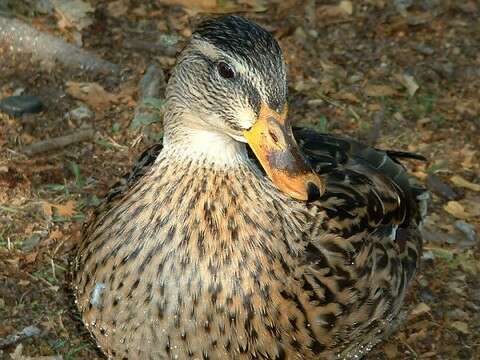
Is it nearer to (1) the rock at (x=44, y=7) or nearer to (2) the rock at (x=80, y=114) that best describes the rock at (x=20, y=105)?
(2) the rock at (x=80, y=114)

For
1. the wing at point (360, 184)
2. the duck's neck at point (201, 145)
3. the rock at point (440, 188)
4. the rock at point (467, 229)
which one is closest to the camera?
the duck's neck at point (201, 145)

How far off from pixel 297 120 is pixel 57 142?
1365 millimetres

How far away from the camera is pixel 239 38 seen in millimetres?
3207

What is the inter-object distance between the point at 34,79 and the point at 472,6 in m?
2.89

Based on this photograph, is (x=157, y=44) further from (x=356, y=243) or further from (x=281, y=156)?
(x=281, y=156)

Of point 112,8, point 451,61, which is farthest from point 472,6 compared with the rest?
point 112,8

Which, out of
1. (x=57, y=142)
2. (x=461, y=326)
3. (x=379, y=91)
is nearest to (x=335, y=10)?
(x=379, y=91)

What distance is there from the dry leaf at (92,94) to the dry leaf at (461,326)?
2313 millimetres

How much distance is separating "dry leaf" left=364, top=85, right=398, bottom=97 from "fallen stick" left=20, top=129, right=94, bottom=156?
5.52 ft

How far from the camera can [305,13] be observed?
621 cm

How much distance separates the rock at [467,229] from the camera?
4.97 meters

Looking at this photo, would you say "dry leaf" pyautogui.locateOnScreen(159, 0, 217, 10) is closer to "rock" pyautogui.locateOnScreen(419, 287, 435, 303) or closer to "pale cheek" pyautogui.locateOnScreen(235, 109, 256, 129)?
"rock" pyautogui.locateOnScreen(419, 287, 435, 303)

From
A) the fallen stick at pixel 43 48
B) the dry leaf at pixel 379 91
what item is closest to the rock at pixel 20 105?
the fallen stick at pixel 43 48

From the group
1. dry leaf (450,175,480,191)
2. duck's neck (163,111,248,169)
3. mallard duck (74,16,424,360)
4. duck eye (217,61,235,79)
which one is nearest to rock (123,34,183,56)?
dry leaf (450,175,480,191)
